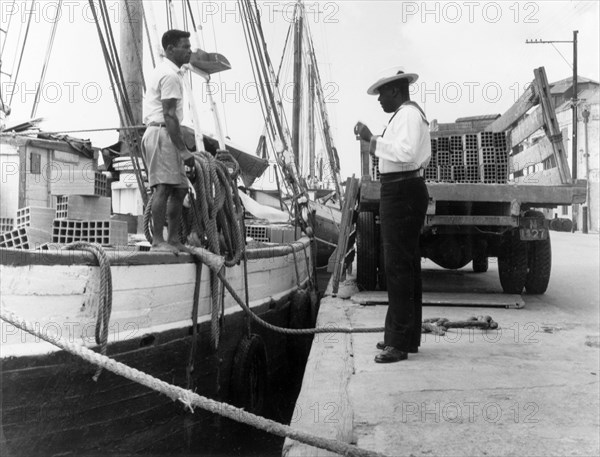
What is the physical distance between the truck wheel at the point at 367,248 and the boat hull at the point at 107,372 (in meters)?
2.56

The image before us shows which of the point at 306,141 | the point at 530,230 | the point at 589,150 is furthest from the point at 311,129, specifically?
the point at 530,230

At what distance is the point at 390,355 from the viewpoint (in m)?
4.06

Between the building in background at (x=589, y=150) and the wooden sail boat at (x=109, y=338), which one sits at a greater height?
the building in background at (x=589, y=150)

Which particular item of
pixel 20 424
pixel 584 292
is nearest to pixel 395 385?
pixel 20 424

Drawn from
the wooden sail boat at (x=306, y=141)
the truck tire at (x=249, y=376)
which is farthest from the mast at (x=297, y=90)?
the truck tire at (x=249, y=376)

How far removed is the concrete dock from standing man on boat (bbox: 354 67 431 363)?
23cm

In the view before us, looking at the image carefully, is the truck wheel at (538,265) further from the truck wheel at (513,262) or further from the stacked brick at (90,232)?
the stacked brick at (90,232)

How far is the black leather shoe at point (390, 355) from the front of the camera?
13.3 feet

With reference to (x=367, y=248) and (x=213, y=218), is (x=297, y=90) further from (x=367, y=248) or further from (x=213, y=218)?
(x=213, y=218)

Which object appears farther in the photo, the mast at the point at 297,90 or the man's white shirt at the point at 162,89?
the mast at the point at 297,90

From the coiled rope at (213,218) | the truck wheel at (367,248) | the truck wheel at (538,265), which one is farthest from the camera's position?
the truck wheel at (367,248)

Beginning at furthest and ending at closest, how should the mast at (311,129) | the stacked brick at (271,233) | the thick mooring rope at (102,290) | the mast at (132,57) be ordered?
1. the mast at (311,129)
2. the stacked brick at (271,233)
3. the mast at (132,57)
4. the thick mooring rope at (102,290)

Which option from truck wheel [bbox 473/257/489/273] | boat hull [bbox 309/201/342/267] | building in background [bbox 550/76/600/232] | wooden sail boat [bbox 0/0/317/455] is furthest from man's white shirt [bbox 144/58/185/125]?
building in background [bbox 550/76/600/232]

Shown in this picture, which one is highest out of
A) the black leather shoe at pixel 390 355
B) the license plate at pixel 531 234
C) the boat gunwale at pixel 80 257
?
the license plate at pixel 531 234
